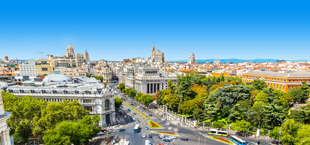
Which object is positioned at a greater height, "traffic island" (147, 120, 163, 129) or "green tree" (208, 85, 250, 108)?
"green tree" (208, 85, 250, 108)

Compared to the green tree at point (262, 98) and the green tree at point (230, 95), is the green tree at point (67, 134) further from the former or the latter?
the green tree at point (262, 98)

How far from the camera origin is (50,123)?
4119 cm

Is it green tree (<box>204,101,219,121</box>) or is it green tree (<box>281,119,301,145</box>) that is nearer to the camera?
green tree (<box>281,119,301,145</box>)

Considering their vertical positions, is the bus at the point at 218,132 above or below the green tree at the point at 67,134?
below

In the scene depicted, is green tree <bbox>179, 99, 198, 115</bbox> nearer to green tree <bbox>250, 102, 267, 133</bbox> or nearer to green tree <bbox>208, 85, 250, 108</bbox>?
green tree <bbox>208, 85, 250, 108</bbox>

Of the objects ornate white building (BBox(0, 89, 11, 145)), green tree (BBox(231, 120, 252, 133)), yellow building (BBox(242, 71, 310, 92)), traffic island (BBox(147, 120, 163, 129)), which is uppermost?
ornate white building (BBox(0, 89, 11, 145))

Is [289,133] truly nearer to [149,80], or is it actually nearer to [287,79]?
[287,79]

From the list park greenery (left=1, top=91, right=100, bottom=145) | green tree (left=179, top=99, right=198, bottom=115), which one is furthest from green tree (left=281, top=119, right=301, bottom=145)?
park greenery (left=1, top=91, right=100, bottom=145)

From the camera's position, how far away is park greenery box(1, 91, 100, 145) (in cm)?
3622

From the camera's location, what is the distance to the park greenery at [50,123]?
119 ft

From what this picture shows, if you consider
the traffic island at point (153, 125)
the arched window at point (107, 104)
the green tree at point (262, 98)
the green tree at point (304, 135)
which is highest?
the green tree at point (262, 98)

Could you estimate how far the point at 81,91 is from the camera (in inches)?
2298

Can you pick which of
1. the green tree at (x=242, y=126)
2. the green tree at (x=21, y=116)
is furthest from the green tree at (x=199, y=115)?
the green tree at (x=21, y=116)

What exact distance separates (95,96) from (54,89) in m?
14.4
